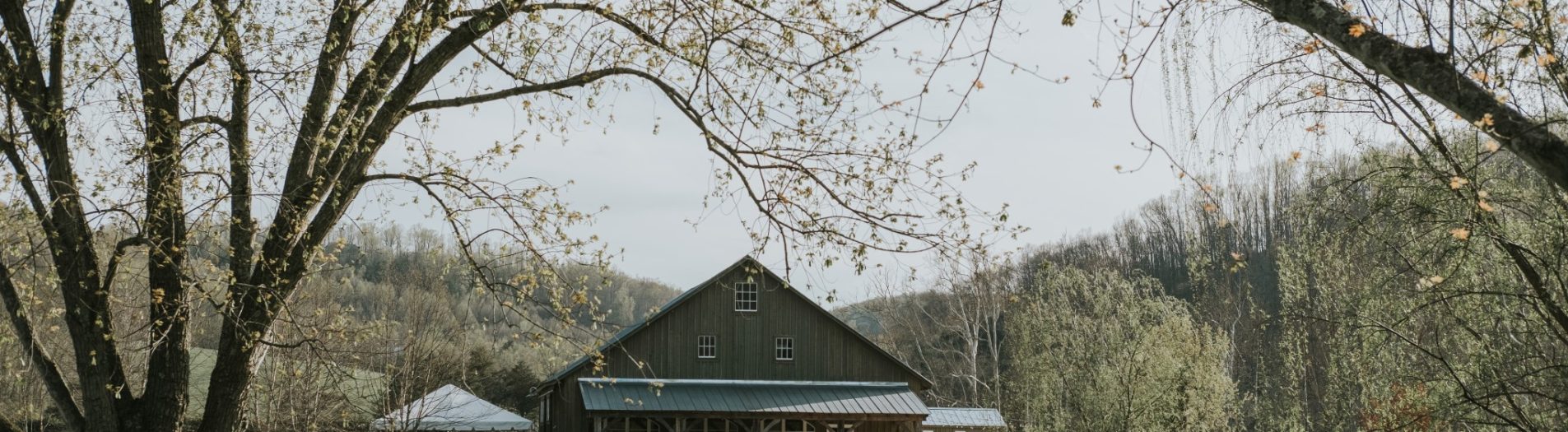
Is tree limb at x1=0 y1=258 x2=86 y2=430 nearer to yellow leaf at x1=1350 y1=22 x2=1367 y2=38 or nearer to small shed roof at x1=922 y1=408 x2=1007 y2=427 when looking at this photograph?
yellow leaf at x1=1350 y1=22 x2=1367 y2=38

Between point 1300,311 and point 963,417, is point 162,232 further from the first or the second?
point 963,417

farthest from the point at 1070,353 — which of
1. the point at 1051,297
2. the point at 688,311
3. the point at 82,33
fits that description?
the point at 82,33

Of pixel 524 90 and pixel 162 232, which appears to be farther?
pixel 524 90

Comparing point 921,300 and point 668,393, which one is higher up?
point 921,300

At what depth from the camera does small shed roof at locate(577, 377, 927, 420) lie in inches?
991

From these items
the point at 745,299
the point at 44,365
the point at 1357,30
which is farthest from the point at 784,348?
the point at 1357,30

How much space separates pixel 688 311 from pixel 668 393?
218cm

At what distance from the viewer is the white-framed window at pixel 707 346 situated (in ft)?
89.0

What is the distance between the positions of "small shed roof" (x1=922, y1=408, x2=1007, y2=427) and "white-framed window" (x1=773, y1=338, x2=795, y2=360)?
29.3ft

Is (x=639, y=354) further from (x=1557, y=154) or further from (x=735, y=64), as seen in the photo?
(x=1557, y=154)

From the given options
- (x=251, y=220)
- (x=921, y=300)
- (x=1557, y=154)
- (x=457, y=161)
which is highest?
(x=921, y=300)

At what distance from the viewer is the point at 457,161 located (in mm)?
7824

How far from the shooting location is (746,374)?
2728 centimetres

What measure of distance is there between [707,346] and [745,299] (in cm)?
145
